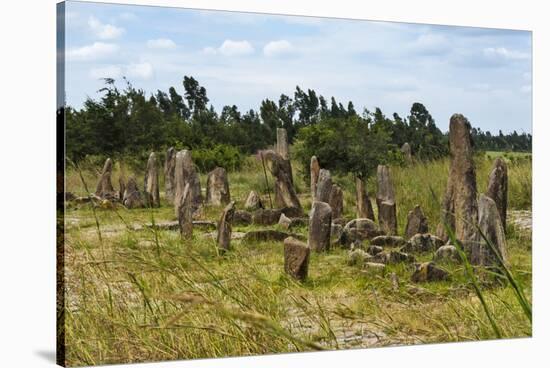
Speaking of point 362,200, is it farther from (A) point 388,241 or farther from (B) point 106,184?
(B) point 106,184

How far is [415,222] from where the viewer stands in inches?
293

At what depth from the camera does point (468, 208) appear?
7594mm

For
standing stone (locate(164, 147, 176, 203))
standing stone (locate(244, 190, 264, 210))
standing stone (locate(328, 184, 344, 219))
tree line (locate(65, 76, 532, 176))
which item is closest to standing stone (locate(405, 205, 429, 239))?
tree line (locate(65, 76, 532, 176))

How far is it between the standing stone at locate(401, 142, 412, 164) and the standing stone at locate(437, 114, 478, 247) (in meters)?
0.44

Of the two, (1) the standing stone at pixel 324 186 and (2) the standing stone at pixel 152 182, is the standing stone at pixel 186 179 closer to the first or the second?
(2) the standing stone at pixel 152 182

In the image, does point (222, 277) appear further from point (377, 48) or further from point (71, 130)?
point (377, 48)

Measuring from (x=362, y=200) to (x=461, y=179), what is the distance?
100 centimetres

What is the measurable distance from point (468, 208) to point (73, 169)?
355cm

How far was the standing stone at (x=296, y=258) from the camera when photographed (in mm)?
6887

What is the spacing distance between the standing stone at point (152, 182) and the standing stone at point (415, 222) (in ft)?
7.39

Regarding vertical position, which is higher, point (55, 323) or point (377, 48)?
point (377, 48)

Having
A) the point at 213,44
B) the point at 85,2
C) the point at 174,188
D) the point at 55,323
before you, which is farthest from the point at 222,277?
the point at 85,2

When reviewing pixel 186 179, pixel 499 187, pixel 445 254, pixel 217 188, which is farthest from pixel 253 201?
pixel 499 187

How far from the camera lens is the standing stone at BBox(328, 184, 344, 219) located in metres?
7.26
